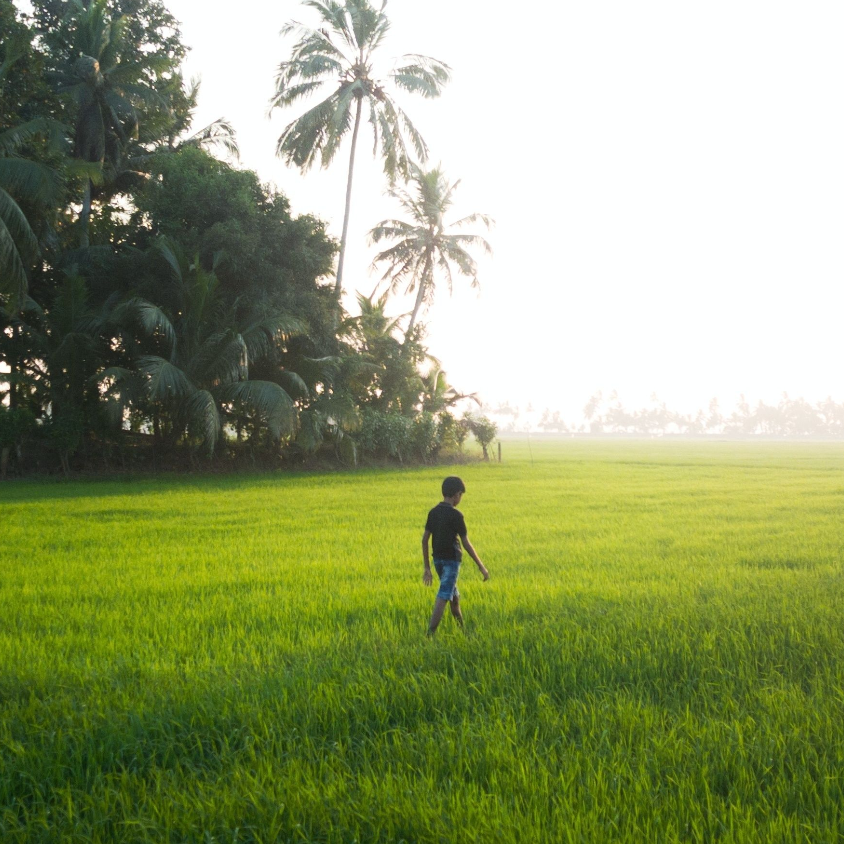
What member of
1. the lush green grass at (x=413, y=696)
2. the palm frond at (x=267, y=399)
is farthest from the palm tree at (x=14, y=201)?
the lush green grass at (x=413, y=696)

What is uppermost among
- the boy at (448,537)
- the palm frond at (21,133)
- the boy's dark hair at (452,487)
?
the palm frond at (21,133)

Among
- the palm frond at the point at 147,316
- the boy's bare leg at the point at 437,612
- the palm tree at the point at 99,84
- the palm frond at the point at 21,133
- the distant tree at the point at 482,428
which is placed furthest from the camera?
the distant tree at the point at 482,428

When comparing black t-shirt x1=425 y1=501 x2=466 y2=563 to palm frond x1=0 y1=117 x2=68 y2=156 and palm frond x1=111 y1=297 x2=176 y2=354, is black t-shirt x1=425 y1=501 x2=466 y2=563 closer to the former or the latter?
palm frond x1=111 y1=297 x2=176 y2=354

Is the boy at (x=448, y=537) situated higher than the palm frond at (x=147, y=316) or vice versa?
the palm frond at (x=147, y=316)

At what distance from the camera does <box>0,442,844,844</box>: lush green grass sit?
2920 mm

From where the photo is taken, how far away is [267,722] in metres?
3.82

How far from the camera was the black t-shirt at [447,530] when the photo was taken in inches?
193

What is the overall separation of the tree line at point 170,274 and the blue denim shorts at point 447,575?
45.9 feet

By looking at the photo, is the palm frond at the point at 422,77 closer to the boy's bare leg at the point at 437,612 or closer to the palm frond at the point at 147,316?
the palm frond at the point at 147,316

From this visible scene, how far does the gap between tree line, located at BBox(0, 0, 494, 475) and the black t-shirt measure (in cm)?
1400

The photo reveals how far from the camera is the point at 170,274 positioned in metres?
20.6

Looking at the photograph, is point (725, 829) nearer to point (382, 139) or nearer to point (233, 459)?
point (233, 459)

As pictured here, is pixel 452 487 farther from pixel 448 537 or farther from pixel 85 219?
pixel 85 219

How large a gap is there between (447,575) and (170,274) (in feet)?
59.9
